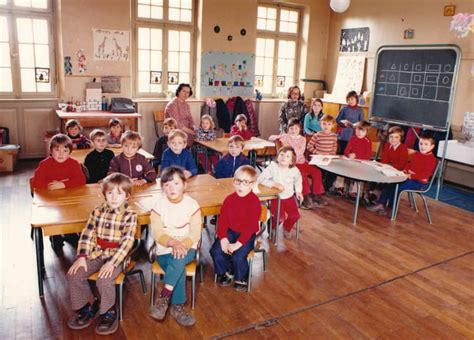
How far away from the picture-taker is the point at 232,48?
8.38m

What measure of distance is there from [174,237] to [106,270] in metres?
0.50

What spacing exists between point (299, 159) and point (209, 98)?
11.0 feet

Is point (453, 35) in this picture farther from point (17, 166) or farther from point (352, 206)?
point (17, 166)

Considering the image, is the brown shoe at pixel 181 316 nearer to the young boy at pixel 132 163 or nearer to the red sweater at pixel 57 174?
the young boy at pixel 132 163

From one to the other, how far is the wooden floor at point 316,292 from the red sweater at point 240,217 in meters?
0.50

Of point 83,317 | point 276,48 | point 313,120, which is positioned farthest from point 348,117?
point 83,317

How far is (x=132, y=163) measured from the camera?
3.88m

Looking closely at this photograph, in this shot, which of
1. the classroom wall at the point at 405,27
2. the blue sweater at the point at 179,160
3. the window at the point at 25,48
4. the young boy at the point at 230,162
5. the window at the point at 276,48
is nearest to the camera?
the blue sweater at the point at 179,160

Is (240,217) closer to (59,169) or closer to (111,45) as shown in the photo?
(59,169)

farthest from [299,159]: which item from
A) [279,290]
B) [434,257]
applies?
[279,290]

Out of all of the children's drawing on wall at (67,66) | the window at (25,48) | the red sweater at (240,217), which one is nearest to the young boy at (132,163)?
the red sweater at (240,217)

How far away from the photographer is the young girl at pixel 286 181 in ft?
13.6

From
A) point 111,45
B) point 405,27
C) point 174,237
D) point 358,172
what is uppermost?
point 405,27

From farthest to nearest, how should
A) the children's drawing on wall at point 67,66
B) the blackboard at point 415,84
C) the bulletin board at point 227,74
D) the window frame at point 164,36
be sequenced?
the bulletin board at point 227,74 < the window frame at point 164,36 < the children's drawing on wall at point 67,66 < the blackboard at point 415,84
